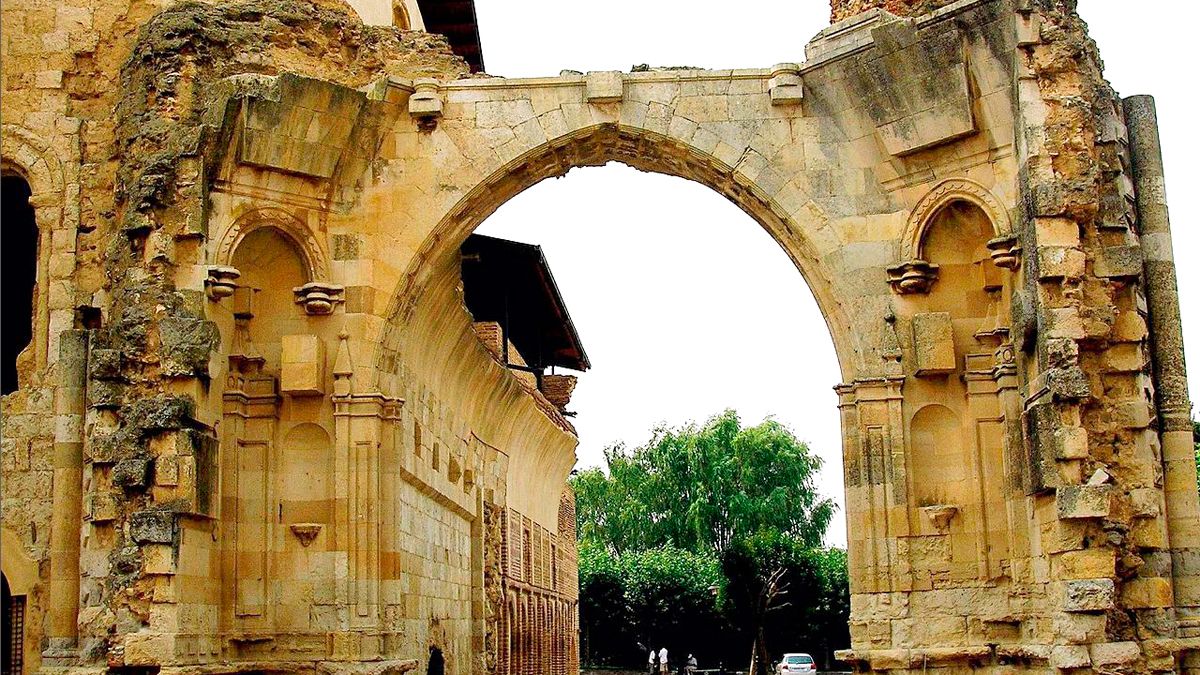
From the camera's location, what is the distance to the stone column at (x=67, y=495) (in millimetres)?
12273

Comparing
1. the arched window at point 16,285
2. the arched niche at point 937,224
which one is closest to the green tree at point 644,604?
the arched window at point 16,285

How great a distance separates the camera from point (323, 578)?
1264 centimetres

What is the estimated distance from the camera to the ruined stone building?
11625mm

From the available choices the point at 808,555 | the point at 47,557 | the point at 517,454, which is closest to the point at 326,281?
the point at 47,557

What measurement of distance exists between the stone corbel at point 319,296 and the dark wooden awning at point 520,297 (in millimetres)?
2907

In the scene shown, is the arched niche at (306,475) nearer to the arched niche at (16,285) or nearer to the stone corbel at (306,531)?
the stone corbel at (306,531)

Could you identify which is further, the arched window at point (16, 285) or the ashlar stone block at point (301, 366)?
the arched window at point (16, 285)

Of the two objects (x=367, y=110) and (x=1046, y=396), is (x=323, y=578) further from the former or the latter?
(x=1046, y=396)

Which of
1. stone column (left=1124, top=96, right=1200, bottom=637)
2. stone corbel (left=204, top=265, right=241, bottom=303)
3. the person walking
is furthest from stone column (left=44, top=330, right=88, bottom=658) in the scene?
stone column (left=1124, top=96, right=1200, bottom=637)

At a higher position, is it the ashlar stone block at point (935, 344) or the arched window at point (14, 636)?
the ashlar stone block at point (935, 344)

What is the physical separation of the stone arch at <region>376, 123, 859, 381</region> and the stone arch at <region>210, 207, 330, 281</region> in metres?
0.70

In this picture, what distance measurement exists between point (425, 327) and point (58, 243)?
3.36 m

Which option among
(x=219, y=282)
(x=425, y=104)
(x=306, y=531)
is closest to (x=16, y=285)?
(x=219, y=282)

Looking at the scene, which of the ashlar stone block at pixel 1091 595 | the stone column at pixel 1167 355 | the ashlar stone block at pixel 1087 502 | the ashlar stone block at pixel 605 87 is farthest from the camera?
the ashlar stone block at pixel 605 87
